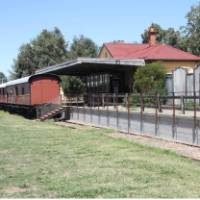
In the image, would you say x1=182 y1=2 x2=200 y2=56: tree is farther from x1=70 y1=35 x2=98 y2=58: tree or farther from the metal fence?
the metal fence

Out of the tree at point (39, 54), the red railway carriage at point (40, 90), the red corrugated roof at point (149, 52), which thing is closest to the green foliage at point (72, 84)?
the red corrugated roof at point (149, 52)

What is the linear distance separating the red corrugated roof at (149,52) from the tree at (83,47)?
46700mm

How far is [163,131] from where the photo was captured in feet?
61.6

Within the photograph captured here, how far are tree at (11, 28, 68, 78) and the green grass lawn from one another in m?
85.0

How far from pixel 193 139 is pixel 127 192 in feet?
27.7

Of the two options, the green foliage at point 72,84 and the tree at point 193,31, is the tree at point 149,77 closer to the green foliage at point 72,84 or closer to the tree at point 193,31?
the green foliage at point 72,84

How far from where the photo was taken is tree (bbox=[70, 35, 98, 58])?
10325cm

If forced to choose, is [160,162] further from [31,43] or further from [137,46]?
[31,43]

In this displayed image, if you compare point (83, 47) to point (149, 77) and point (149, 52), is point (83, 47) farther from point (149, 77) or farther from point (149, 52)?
point (149, 77)

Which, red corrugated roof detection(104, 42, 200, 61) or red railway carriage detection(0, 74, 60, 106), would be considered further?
red corrugated roof detection(104, 42, 200, 61)

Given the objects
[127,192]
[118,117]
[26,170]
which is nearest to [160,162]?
[26,170]

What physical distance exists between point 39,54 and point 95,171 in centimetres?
9241

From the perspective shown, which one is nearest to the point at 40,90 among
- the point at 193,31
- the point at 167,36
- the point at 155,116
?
the point at 155,116

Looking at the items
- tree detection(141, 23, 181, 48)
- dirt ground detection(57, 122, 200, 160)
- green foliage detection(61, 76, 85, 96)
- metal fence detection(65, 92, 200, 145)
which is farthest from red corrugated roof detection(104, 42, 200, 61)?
tree detection(141, 23, 181, 48)
